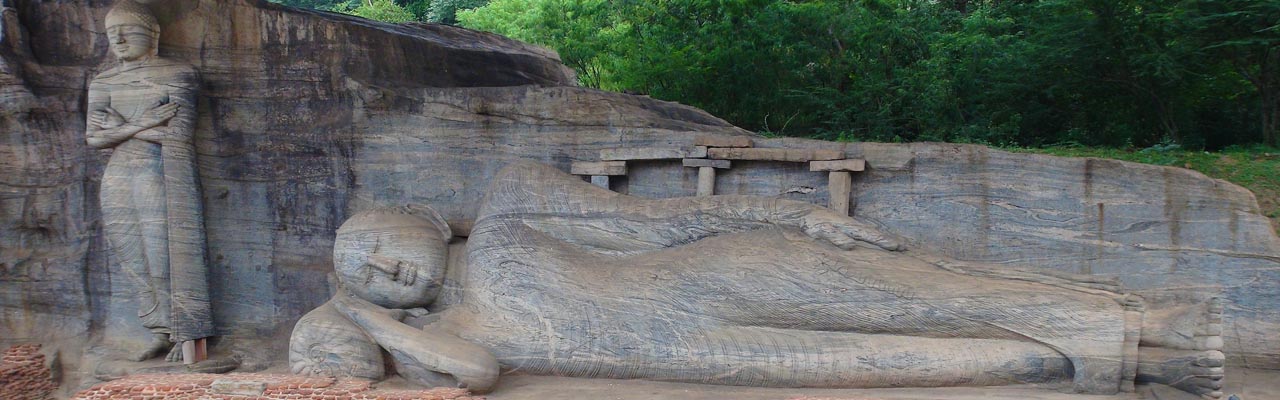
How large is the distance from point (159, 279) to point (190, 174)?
2.51ft

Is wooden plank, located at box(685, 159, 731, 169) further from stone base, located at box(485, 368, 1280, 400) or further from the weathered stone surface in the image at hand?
the weathered stone surface

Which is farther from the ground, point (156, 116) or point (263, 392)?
A: point (156, 116)

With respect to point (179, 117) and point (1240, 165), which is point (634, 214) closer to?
point (179, 117)

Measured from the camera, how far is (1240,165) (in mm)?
6137

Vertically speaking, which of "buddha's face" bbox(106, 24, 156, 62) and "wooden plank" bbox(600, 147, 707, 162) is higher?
"buddha's face" bbox(106, 24, 156, 62)

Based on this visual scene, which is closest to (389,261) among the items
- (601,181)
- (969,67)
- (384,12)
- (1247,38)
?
(601,181)

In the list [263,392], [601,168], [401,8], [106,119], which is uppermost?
[401,8]

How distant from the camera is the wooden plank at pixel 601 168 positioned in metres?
6.47

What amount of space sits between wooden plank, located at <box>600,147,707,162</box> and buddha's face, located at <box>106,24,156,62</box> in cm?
329

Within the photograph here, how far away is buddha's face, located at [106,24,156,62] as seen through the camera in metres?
6.48

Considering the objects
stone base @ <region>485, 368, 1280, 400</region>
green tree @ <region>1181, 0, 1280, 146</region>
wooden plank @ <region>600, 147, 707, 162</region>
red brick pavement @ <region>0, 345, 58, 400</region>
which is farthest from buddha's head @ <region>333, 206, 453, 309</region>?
green tree @ <region>1181, 0, 1280, 146</region>

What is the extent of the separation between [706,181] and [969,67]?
550 cm

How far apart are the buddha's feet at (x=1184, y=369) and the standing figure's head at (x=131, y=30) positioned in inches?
259

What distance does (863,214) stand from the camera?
19.7 ft
